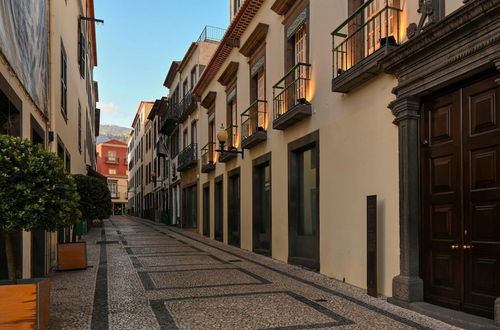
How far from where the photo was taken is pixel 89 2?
20438mm

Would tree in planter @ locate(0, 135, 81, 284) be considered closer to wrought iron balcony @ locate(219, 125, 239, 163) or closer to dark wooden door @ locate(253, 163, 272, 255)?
dark wooden door @ locate(253, 163, 272, 255)

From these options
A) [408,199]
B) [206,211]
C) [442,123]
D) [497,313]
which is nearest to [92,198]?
[408,199]

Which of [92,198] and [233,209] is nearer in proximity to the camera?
[92,198]

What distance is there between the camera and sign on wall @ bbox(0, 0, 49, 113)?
5031mm

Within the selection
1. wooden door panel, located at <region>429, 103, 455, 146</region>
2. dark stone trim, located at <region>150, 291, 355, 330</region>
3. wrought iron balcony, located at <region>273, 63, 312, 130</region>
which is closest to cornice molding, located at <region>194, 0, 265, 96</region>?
wrought iron balcony, located at <region>273, 63, 312, 130</region>

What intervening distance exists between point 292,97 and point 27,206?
688 cm

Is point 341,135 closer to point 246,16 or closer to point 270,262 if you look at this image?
point 270,262

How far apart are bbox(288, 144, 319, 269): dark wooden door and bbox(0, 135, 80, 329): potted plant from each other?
5756mm

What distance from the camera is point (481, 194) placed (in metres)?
4.85

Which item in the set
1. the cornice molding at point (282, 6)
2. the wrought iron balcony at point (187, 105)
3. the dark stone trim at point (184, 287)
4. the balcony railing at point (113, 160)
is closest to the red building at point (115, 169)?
the balcony railing at point (113, 160)

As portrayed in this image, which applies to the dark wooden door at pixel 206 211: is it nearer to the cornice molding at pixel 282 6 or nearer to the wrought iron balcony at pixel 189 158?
the wrought iron balcony at pixel 189 158

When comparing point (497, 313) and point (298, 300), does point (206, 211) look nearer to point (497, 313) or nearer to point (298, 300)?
point (298, 300)

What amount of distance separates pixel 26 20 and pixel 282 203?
21.9 feet

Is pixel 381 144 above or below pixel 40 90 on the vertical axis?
below
